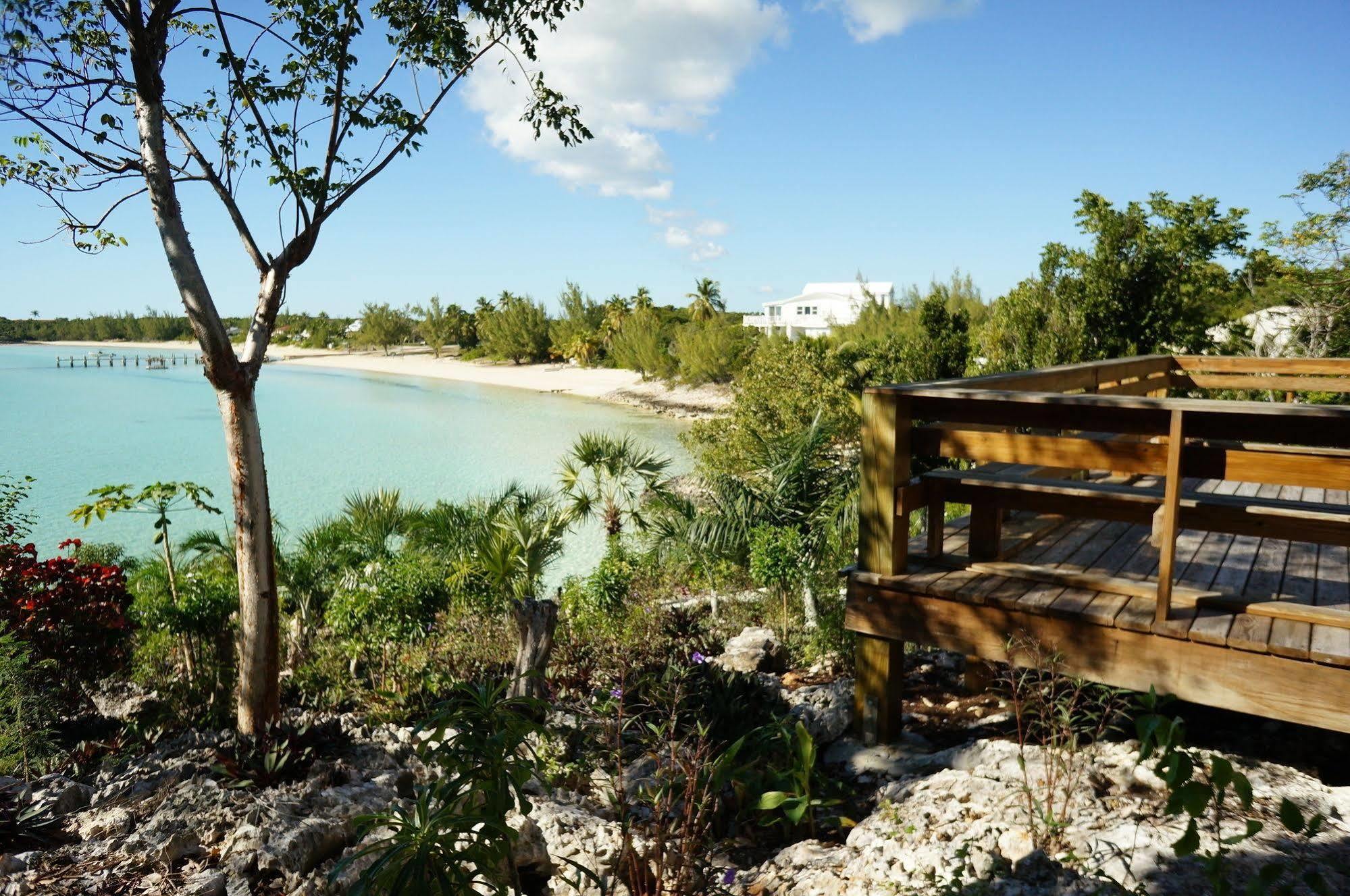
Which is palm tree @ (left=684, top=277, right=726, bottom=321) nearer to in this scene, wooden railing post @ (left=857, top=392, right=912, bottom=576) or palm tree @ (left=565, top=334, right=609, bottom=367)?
palm tree @ (left=565, top=334, right=609, bottom=367)

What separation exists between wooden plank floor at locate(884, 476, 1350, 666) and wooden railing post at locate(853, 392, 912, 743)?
20 cm

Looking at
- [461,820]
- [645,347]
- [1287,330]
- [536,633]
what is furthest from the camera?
[645,347]

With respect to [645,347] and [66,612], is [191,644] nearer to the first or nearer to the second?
[66,612]

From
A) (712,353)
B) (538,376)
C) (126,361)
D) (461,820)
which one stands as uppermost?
(712,353)

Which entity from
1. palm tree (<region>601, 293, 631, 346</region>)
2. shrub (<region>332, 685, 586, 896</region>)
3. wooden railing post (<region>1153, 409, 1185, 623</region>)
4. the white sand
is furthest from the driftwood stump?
palm tree (<region>601, 293, 631, 346</region>)

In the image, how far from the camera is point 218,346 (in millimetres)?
5070

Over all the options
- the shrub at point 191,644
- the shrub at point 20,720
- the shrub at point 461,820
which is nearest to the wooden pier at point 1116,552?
the shrub at point 461,820

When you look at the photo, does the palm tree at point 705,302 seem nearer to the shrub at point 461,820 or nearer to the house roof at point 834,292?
the house roof at point 834,292

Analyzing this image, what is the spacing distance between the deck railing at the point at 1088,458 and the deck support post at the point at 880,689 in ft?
1.45

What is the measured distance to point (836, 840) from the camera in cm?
387

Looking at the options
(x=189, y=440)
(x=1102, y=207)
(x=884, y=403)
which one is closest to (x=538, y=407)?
(x=189, y=440)

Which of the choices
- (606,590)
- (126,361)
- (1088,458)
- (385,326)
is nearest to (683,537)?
(606,590)

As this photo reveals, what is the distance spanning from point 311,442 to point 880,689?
114ft

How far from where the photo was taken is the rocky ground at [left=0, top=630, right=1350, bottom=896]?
2.92m
